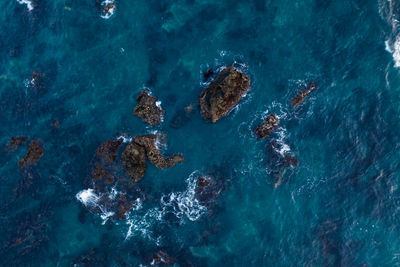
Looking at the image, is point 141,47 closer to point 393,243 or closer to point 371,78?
point 371,78

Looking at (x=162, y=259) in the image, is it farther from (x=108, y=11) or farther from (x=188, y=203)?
(x=108, y=11)

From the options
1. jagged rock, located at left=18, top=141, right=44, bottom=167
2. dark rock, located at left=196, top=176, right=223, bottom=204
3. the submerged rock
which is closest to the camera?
the submerged rock

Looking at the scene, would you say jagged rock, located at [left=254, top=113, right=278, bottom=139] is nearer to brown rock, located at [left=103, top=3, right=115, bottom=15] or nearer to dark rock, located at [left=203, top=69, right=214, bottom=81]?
dark rock, located at [left=203, top=69, right=214, bottom=81]

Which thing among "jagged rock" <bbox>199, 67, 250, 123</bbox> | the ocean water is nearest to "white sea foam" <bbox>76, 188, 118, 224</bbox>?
the ocean water

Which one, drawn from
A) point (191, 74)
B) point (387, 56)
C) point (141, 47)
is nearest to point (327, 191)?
point (387, 56)

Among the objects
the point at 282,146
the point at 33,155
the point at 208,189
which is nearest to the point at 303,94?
the point at 282,146
